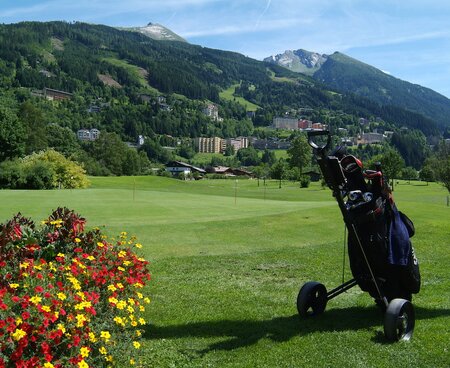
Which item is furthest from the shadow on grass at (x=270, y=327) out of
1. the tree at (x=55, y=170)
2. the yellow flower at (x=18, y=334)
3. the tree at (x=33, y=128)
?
the tree at (x=33, y=128)

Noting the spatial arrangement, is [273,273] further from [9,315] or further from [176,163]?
[176,163]

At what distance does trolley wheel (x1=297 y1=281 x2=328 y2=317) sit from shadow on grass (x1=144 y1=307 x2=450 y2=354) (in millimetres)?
141

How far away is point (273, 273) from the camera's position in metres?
12.1

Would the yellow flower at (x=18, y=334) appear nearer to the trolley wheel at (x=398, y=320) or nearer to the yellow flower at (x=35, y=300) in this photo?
the yellow flower at (x=35, y=300)

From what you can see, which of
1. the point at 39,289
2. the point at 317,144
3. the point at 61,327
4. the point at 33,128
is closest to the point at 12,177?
the point at 33,128

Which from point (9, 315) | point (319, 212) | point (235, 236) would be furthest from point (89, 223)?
point (9, 315)

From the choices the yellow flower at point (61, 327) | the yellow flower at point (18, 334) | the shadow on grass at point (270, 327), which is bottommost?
the shadow on grass at point (270, 327)

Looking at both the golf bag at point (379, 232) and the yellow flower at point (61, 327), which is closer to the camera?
the yellow flower at point (61, 327)

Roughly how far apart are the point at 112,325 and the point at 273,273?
689 cm

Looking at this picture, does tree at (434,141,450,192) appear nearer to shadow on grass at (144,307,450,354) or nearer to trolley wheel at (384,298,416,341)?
shadow on grass at (144,307,450,354)

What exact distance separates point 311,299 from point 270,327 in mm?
983

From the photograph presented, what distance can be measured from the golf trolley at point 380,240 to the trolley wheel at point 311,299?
31.5 inches

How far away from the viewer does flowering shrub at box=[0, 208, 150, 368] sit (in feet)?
14.6

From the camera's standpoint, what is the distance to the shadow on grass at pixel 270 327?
7262 mm
